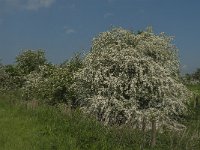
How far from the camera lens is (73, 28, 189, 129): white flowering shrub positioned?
27.6 meters

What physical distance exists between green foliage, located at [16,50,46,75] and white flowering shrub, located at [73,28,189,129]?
1306cm

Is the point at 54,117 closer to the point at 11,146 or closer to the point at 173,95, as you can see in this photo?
the point at 11,146

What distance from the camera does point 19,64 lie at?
143ft

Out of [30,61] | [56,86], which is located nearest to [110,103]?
[56,86]

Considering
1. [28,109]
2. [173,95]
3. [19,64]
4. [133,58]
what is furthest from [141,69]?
[19,64]

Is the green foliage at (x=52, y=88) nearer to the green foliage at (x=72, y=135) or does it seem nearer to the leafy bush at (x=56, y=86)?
the leafy bush at (x=56, y=86)

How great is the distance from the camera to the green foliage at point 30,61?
42.9 meters

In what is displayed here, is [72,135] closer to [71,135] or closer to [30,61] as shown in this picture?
[71,135]

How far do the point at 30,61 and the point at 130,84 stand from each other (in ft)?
55.7

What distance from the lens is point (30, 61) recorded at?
142 ft

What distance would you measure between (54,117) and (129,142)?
489cm

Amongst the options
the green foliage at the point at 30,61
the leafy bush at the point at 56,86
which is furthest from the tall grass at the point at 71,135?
the green foliage at the point at 30,61

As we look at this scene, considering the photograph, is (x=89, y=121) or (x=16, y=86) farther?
(x=16, y=86)

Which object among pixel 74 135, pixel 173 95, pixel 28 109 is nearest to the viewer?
pixel 74 135
